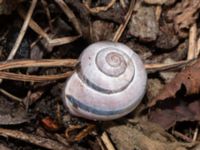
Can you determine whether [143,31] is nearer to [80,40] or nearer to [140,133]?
[80,40]

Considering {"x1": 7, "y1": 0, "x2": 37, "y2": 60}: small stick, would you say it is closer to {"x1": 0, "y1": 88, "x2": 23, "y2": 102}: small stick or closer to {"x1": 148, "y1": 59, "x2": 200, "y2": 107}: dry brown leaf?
{"x1": 0, "y1": 88, "x2": 23, "y2": 102}: small stick

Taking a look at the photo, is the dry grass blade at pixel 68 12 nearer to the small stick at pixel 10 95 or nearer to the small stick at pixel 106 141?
the small stick at pixel 10 95

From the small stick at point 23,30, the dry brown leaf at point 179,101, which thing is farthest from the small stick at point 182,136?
the small stick at point 23,30

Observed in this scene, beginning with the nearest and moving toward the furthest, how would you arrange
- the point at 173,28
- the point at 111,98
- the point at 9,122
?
the point at 111,98
the point at 9,122
the point at 173,28

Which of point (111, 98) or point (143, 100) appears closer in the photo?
point (111, 98)

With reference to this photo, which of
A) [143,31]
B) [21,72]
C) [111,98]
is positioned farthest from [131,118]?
[21,72]

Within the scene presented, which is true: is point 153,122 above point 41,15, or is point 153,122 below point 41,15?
below

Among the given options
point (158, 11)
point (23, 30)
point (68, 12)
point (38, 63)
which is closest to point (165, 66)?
point (158, 11)
